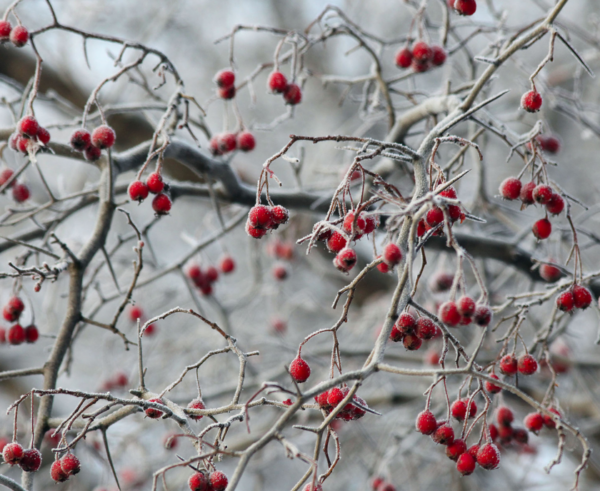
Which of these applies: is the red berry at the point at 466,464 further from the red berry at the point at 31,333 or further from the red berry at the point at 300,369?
the red berry at the point at 31,333

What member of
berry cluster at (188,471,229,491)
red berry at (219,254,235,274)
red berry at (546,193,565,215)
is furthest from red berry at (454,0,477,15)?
red berry at (219,254,235,274)

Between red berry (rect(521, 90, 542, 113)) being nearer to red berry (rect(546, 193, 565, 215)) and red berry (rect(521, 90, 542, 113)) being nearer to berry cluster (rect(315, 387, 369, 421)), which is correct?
red berry (rect(546, 193, 565, 215))

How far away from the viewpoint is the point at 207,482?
5.22ft

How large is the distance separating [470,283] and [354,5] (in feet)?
12.7

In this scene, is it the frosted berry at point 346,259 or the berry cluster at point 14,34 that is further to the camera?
the berry cluster at point 14,34

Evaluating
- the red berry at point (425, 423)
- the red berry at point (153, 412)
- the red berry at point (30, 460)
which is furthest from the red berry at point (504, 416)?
the red berry at point (30, 460)

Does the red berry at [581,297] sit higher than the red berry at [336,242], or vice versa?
the red berry at [336,242]

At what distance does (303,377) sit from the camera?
5.76ft

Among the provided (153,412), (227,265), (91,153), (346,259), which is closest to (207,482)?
(153,412)

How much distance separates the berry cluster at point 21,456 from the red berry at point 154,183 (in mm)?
919

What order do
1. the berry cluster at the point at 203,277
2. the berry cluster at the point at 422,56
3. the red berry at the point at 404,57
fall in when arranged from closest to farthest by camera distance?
the berry cluster at the point at 422,56 < the red berry at the point at 404,57 < the berry cluster at the point at 203,277

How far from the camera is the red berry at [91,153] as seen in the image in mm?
2218

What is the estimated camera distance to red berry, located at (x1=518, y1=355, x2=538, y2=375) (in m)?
2.09

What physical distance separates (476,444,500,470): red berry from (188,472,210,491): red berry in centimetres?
82
